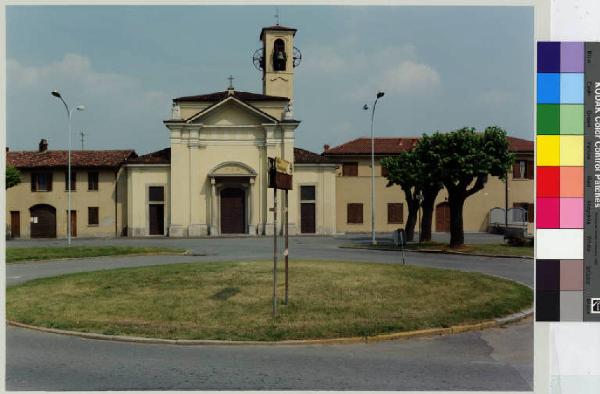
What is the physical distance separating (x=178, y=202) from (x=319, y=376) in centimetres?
3165

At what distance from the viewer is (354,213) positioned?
41.6 m

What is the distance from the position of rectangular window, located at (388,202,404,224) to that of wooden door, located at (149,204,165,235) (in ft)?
53.2

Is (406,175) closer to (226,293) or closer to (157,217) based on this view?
(157,217)

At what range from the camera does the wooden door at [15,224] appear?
3605 cm

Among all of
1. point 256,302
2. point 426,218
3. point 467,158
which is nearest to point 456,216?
point 467,158

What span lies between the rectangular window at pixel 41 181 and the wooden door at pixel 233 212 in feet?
38.6

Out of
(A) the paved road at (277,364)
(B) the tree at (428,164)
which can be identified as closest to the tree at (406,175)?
(B) the tree at (428,164)

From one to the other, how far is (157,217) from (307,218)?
10.3 metres

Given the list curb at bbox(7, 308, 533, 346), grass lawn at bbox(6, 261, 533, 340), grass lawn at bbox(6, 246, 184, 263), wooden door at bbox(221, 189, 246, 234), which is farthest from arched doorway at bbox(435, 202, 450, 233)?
curb at bbox(7, 308, 533, 346)

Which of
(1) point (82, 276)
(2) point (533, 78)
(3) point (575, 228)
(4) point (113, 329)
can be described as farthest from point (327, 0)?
(1) point (82, 276)

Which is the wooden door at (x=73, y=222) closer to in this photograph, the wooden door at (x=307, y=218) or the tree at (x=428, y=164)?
the wooden door at (x=307, y=218)

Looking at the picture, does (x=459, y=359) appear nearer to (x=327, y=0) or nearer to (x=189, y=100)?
(x=327, y=0)

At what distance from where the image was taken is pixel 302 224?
3869 cm

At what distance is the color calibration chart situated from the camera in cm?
866
